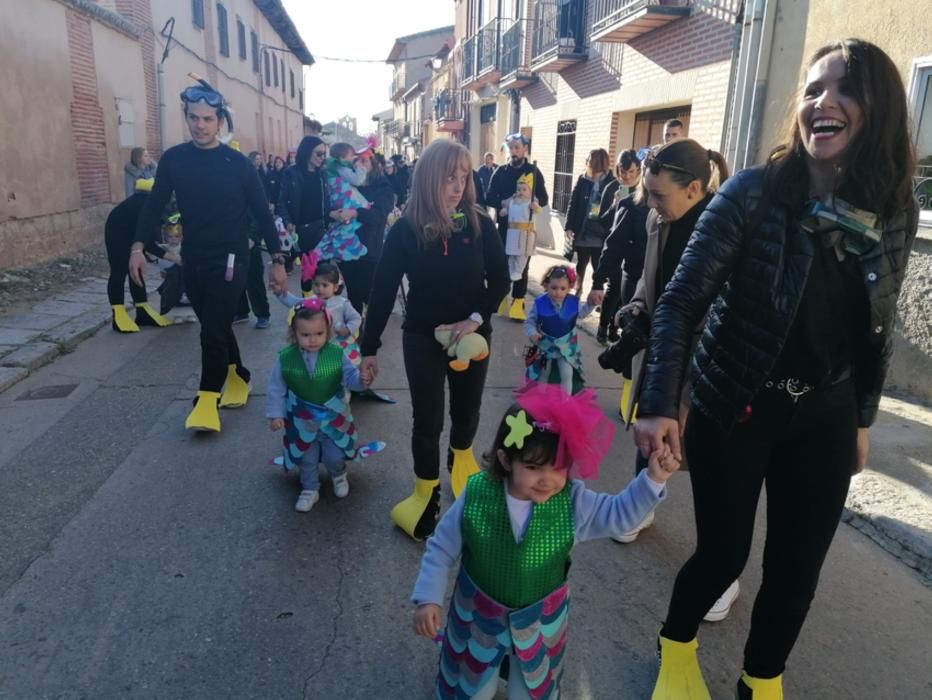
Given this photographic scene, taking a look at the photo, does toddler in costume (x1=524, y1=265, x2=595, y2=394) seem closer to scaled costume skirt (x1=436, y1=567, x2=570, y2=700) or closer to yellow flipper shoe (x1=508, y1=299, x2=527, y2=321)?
scaled costume skirt (x1=436, y1=567, x2=570, y2=700)

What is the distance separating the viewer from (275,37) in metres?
31.8

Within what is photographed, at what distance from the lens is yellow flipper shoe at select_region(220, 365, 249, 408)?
4.98 meters

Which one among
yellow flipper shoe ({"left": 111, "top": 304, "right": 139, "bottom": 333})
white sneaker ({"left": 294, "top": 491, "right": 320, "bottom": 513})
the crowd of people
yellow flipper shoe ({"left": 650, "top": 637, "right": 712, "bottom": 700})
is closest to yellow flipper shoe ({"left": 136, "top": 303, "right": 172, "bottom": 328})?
yellow flipper shoe ({"left": 111, "top": 304, "right": 139, "bottom": 333})

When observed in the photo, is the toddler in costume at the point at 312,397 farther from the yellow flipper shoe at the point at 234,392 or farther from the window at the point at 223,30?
the window at the point at 223,30

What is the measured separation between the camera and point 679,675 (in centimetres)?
228

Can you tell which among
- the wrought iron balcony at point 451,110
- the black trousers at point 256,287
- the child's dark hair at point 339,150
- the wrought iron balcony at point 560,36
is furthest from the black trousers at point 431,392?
the wrought iron balcony at point 451,110

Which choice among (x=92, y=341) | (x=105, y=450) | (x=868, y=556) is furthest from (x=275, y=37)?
(x=868, y=556)

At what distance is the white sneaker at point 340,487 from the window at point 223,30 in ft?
69.0

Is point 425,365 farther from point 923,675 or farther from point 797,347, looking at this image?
point 923,675

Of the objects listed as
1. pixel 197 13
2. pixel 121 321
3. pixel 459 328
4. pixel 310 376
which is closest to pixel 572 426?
pixel 459 328

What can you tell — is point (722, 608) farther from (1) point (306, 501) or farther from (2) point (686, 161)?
(1) point (306, 501)

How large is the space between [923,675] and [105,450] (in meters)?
4.33

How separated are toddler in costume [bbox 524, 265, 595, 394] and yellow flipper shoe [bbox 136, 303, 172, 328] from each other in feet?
15.4

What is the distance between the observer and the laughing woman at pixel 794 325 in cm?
177
